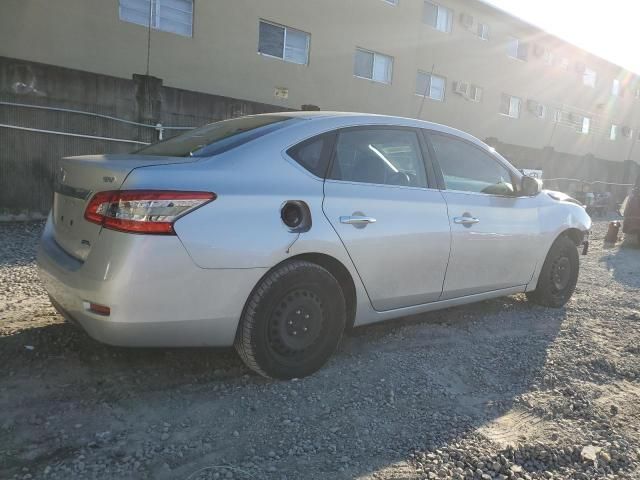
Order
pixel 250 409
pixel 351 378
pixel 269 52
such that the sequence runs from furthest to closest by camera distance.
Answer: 1. pixel 269 52
2. pixel 351 378
3. pixel 250 409

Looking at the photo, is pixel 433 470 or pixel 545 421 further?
pixel 545 421

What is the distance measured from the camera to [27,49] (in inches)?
390

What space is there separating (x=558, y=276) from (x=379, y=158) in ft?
8.24

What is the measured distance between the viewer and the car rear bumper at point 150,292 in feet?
7.78

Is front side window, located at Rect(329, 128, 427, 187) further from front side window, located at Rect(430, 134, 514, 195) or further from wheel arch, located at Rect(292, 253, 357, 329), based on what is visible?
wheel arch, located at Rect(292, 253, 357, 329)

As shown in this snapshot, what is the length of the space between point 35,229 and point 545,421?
6.79 metres

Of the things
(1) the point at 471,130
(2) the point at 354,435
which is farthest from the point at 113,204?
(1) the point at 471,130

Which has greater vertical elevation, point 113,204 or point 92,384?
point 113,204

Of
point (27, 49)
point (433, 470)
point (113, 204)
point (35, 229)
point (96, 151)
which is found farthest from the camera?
point (27, 49)

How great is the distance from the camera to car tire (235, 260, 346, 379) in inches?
107

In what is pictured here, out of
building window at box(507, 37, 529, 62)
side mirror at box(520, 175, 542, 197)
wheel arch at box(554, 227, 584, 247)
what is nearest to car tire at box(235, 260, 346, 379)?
side mirror at box(520, 175, 542, 197)

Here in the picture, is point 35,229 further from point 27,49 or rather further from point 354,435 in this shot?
point 354,435

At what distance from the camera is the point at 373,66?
15734 millimetres

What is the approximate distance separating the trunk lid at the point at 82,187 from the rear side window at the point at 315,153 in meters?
0.63
